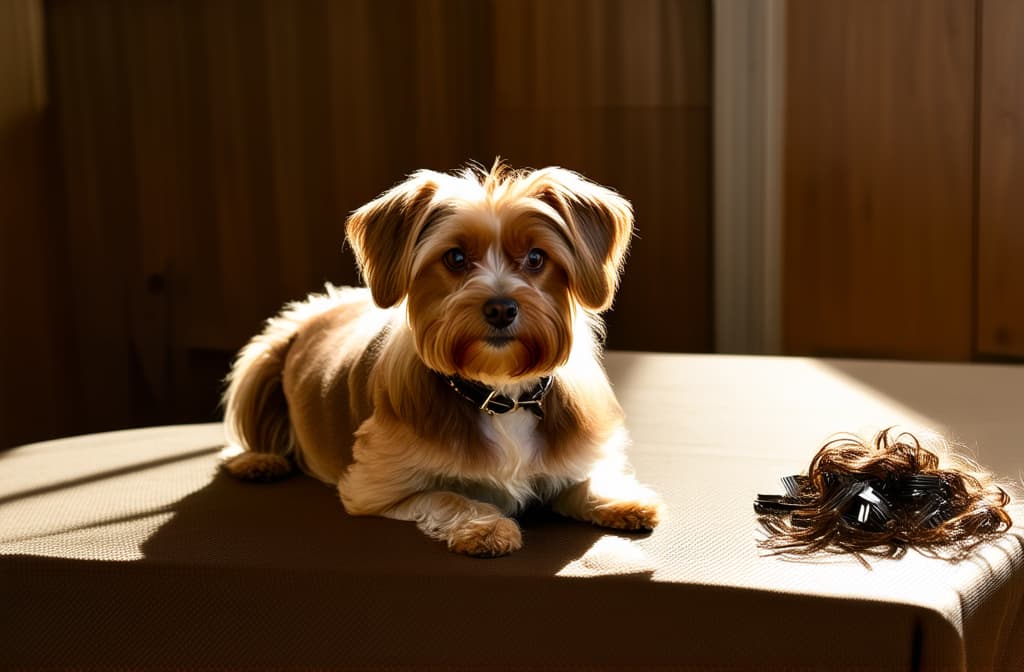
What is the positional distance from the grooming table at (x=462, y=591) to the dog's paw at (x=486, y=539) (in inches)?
0.9

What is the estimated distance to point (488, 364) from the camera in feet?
5.88

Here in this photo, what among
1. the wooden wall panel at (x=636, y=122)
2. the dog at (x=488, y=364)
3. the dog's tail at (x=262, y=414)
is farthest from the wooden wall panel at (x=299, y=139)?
the dog at (x=488, y=364)

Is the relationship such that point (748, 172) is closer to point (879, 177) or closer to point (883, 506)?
point (879, 177)

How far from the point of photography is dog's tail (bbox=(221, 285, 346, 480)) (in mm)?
2412

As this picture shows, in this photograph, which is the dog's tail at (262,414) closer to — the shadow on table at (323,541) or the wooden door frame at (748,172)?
the shadow on table at (323,541)

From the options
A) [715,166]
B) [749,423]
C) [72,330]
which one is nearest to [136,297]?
[72,330]

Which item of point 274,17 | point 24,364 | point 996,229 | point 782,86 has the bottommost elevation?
point 24,364

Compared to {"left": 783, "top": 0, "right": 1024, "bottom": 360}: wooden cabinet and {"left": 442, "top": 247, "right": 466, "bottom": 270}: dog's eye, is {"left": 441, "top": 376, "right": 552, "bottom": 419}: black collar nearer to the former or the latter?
{"left": 442, "top": 247, "right": 466, "bottom": 270}: dog's eye

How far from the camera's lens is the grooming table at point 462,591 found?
1666 mm

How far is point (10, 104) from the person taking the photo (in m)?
4.98

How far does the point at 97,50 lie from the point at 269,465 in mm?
3435

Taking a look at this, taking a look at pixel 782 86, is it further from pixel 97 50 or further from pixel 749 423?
pixel 97 50

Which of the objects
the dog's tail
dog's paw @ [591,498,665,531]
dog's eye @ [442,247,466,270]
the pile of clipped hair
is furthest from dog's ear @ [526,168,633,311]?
the dog's tail

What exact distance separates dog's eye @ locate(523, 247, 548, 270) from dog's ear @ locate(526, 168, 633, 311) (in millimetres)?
47
